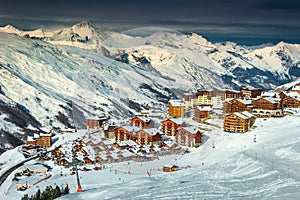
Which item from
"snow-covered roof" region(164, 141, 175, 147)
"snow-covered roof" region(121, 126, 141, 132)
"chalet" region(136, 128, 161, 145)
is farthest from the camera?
"snow-covered roof" region(121, 126, 141, 132)

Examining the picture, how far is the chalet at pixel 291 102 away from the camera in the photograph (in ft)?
128

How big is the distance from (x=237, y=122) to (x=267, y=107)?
5131 millimetres

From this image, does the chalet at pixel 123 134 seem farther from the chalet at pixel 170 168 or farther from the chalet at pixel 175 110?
the chalet at pixel 170 168

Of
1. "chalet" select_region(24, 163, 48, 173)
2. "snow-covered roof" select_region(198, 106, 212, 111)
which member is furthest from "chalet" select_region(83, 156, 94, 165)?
"snow-covered roof" select_region(198, 106, 212, 111)

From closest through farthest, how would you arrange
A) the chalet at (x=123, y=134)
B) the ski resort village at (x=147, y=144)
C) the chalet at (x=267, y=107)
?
the ski resort village at (x=147, y=144) < the chalet at (x=123, y=134) < the chalet at (x=267, y=107)

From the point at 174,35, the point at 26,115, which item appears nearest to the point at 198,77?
the point at 174,35

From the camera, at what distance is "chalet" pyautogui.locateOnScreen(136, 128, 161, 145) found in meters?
33.0

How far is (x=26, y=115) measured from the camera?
81.3 meters

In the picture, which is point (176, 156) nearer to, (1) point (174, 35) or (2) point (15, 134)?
(1) point (174, 35)

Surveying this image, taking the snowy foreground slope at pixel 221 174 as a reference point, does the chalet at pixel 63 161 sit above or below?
below

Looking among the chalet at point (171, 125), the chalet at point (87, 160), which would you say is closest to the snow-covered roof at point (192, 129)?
the chalet at point (171, 125)

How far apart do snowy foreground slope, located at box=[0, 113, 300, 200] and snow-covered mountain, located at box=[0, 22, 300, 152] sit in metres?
3.19

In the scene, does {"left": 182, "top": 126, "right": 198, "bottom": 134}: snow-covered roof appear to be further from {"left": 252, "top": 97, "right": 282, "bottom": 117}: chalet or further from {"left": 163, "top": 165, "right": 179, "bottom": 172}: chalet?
{"left": 252, "top": 97, "right": 282, "bottom": 117}: chalet

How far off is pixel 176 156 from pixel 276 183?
1591 centimetres
